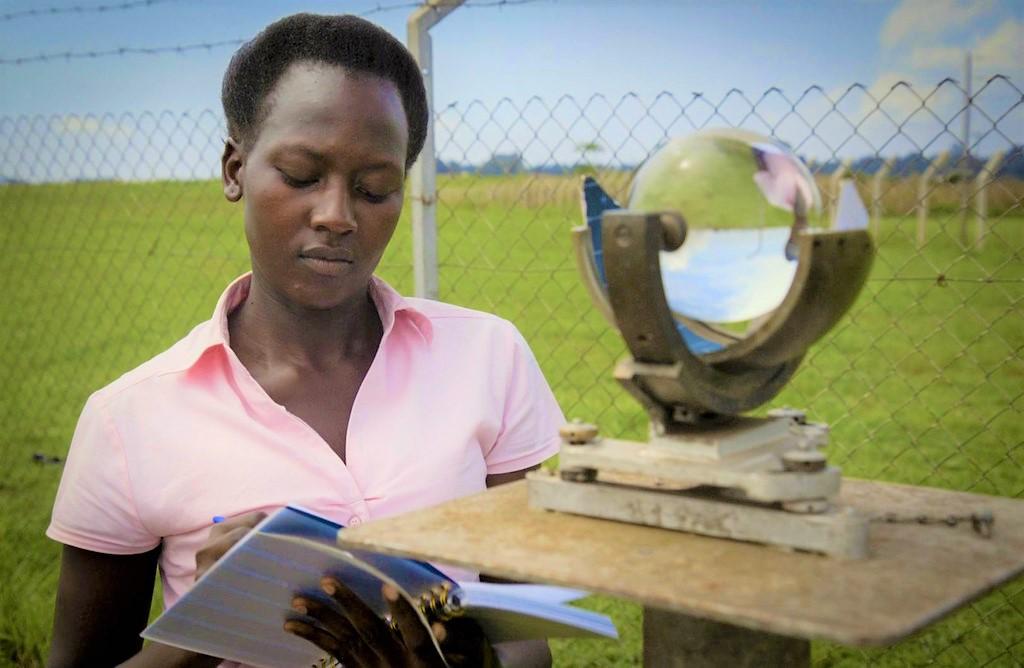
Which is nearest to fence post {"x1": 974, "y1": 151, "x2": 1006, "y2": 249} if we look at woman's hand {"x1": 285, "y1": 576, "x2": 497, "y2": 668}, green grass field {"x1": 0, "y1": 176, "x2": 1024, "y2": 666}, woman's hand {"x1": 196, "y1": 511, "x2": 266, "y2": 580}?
green grass field {"x1": 0, "y1": 176, "x2": 1024, "y2": 666}

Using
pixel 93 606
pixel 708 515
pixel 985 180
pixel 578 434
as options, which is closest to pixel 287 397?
pixel 93 606

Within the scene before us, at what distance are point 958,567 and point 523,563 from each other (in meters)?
0.47

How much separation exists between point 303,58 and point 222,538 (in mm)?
838

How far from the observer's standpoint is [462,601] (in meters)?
1.54

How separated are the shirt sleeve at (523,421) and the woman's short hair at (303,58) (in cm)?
53

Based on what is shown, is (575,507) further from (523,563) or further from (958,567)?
(958,567)

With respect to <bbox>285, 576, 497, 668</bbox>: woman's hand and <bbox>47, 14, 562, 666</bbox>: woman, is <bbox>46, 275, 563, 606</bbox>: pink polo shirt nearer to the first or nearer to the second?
<bbox>47, 14, 562, 666</bbox>: woman

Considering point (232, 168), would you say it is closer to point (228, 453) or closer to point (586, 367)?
point (228, 453)

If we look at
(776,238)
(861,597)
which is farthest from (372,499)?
(861,597)

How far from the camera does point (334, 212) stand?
6.50 ft

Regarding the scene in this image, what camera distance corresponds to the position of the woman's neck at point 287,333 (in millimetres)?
2236

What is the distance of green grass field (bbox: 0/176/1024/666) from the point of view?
4.28 m

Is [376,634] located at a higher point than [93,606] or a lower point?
higher

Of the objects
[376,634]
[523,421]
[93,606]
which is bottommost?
[93,606]
